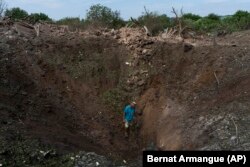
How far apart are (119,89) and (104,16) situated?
26.9ft

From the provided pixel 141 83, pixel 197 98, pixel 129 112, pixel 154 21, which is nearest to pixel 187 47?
pixel 141 83

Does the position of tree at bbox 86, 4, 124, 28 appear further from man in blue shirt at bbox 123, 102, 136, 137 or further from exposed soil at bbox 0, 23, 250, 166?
man in blue shirt at bbox 123, 102, 136, 137

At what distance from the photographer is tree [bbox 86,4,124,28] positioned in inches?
898

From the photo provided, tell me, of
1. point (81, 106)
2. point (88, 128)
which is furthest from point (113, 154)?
point (81, 106)

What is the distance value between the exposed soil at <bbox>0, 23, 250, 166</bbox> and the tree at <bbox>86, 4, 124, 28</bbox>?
485cm

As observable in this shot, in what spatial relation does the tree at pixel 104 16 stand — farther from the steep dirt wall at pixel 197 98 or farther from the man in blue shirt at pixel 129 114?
the man in blue shirt at pixel 129 114

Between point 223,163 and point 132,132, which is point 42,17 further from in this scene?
point 223,163

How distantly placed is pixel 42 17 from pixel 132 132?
46.7 feet

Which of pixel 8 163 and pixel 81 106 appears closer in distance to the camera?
pixel 8 163

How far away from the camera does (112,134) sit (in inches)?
560

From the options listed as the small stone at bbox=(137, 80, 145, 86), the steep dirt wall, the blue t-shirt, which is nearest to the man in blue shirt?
the blue t-shirt

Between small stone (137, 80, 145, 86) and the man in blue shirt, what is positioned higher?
small stone (137, 80, 145, 86)

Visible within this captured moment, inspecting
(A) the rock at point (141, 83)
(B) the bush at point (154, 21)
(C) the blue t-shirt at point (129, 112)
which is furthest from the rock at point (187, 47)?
(B) the bush at point (154, 21)

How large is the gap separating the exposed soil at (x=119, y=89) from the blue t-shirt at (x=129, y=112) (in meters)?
0.52
